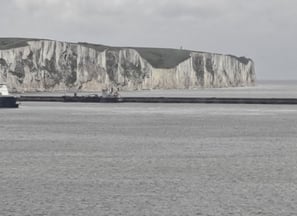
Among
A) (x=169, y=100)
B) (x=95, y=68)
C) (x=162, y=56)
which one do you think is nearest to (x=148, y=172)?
(x=169, y=100)

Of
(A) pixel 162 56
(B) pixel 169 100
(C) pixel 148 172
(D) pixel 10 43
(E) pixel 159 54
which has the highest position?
(D) pixel 10 43

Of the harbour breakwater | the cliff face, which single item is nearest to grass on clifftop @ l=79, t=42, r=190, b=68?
the cliff face

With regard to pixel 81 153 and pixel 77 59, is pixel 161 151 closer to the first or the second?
pixel 81 153

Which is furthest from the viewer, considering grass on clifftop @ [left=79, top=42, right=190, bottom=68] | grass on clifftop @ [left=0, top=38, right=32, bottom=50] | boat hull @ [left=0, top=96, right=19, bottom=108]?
grass on clifftop @ [left=79, top=42, right=190, bottom=68]

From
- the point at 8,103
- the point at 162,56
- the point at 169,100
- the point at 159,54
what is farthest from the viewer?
the point at 159,54

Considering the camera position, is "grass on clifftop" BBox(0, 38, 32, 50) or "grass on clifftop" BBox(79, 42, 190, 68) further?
"grass on clifftop" BBox(79, 42, 190, 68)

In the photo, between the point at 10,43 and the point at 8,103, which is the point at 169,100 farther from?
the point at 10,43

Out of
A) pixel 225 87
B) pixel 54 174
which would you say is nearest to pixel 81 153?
pixel 54 174

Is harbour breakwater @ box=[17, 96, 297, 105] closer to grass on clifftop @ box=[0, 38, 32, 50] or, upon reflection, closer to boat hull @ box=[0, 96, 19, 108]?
boat hull @ box=[0, 96, 19, 108]
